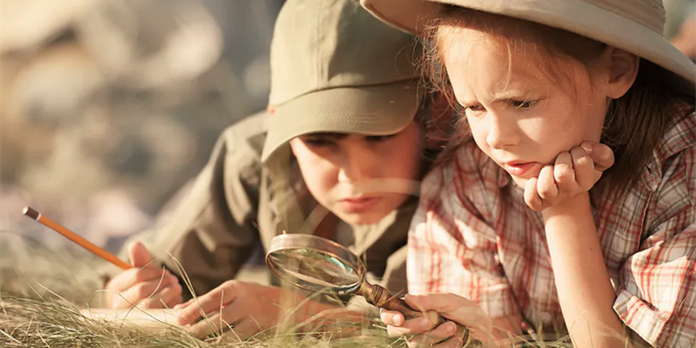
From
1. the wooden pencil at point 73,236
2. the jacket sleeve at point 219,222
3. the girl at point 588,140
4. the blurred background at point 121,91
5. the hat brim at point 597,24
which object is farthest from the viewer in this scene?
the blurred background at point 121,91

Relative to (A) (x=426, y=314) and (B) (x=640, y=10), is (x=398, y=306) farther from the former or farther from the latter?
(B) (x=640, y=10)

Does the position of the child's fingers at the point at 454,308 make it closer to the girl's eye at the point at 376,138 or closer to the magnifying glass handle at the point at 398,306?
the magnifying glass handle at the point at 398,306

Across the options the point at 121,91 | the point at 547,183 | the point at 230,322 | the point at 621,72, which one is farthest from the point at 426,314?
the point at 121,91

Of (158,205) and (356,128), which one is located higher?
(356,128)

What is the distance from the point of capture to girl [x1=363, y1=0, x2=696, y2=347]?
4.40ft

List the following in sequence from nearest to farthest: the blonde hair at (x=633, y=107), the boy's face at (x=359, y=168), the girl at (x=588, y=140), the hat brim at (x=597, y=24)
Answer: the hat brim at (x=597, y=24)
the girl at (x=588, y=140)
the blonde hair at (x=633, y=107)
the boy's face at (x=359, y=168)

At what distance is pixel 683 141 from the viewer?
4.79 feet

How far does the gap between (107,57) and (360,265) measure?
2.08 m

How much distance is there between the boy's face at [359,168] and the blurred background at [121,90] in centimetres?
118

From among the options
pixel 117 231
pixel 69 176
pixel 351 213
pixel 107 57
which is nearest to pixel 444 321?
pixel 351 213

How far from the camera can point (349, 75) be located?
1720 millimetres

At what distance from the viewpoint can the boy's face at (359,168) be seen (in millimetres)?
1708

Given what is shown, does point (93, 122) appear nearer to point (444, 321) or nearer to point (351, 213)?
point (351, 213)

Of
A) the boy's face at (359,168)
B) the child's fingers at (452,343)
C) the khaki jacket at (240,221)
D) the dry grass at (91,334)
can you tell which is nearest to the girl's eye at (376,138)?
the boy's face at (359,168)
